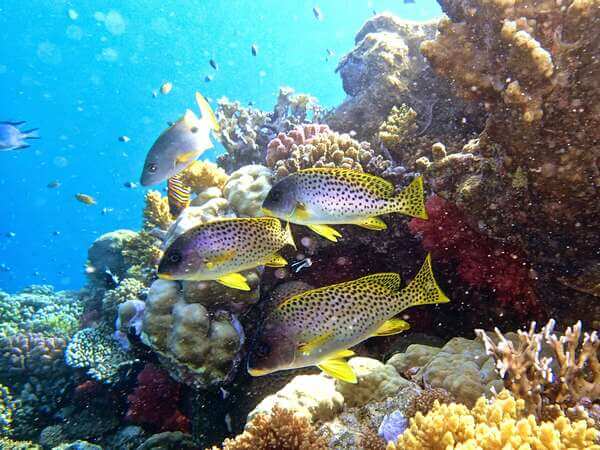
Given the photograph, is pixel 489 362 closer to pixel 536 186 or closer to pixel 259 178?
pixel 536 186

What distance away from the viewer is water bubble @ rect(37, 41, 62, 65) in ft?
304

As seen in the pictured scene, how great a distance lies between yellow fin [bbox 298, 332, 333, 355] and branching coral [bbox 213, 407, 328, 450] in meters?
0.80

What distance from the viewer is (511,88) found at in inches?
138

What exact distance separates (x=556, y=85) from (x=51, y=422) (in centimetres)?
1082

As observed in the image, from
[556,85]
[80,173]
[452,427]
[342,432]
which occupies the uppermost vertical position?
[80,173]

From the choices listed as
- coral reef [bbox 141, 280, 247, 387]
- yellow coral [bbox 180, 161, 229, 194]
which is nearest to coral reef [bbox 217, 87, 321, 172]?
yellow coral [bbox 180, 161, 229, 194]

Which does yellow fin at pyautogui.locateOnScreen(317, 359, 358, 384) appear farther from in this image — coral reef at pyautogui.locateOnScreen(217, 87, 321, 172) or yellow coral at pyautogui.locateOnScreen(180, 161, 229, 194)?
coral reef at pyautogui.locateOnScreen(217, 87, 321, 172)

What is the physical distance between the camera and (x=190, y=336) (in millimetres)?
4551

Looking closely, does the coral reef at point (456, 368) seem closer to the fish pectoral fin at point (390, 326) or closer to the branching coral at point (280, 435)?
the fish pectoral fin at point (390, 326)

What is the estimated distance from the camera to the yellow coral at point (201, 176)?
7.01 metres

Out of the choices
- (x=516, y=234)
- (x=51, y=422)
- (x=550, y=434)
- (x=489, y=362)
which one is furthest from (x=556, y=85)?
(x=51, y=422)

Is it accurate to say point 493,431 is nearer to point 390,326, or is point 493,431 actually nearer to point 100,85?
point 390,326

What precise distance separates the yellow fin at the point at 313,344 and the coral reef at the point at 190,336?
234 cm

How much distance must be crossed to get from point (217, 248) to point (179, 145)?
5.05ft
